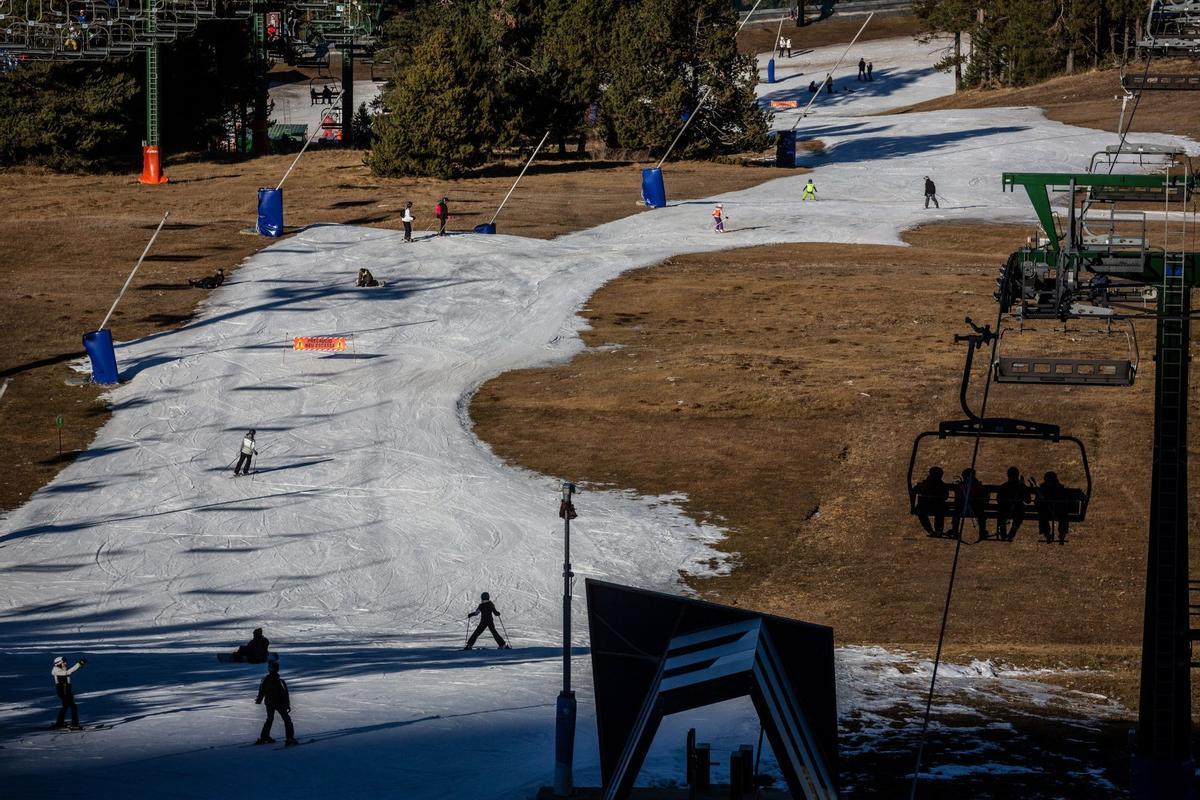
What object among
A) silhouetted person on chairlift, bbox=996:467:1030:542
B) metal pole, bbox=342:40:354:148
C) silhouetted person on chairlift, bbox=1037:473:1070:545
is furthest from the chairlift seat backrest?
metal pole, bbox=342:40:354:148

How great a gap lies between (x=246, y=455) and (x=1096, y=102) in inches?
2665

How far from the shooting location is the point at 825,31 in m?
128

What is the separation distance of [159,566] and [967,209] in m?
46.2

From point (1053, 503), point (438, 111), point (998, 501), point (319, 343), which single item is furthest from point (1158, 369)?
point (438, 111)

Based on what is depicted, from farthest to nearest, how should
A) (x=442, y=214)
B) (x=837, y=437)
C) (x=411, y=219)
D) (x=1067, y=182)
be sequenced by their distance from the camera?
(x=442, y=214)
(x=411, y=219)
(x=837, y=437)
(x=1067, y=182)

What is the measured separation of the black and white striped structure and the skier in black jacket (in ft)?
18.3

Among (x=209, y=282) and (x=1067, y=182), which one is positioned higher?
(x=1067, y=182)

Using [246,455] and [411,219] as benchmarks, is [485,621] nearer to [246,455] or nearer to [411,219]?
[246,455]

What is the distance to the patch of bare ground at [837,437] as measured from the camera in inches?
1161

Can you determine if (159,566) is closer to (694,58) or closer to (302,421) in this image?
(302,421)

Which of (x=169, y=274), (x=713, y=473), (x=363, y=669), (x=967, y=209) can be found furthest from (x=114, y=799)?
(x=967, y=209)

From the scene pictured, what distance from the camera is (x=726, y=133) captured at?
78812 mm

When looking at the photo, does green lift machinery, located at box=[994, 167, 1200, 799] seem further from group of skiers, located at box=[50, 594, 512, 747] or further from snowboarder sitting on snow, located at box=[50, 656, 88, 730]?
snowboarder sitting on snow, located at box=[50, 656, 88, 730]

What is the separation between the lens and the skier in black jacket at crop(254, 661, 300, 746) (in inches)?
802
